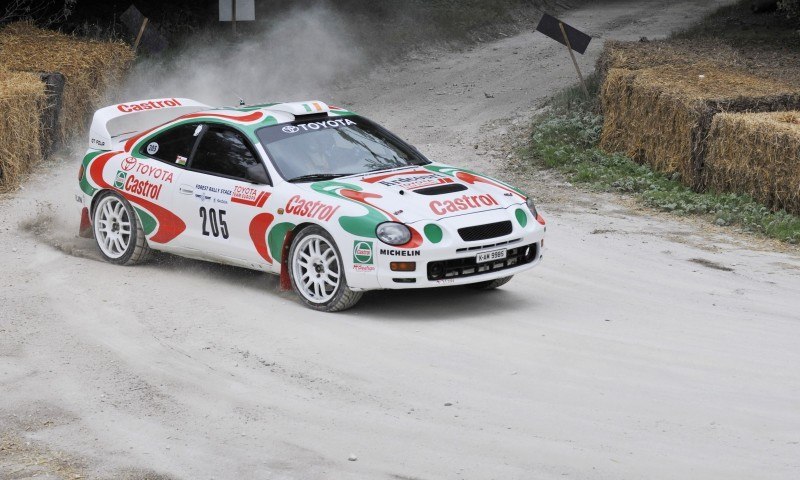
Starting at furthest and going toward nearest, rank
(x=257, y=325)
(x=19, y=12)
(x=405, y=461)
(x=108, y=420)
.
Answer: (x=19, y=12) → (x=257, y=325) → (x=108, y=420) → (x=405, y=461)

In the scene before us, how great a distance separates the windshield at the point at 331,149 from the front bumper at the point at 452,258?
→ 1.21 m

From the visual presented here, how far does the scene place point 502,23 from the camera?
27.2 meters

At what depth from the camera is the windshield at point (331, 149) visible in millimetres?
9648

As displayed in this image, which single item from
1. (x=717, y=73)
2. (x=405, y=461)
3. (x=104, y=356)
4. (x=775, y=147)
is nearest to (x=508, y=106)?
(x=717, y=73)

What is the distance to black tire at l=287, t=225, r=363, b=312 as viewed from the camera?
29.4ft

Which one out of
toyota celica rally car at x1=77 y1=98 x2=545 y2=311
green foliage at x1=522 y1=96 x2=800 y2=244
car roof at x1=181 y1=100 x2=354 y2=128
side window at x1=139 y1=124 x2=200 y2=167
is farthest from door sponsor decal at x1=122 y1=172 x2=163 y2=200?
green foliage at x1=522 y1=96 x2=800 y2=244

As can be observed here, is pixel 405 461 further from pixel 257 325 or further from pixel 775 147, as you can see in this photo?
pixel 775 147

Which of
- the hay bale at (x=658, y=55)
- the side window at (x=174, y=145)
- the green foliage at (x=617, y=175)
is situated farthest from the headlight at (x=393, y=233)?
the hay bale at (x=658, y=55)

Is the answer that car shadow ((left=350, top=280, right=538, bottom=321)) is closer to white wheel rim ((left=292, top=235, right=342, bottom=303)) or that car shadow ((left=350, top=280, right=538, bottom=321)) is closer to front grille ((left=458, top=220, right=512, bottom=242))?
white wheel rim ((left=292, top=235, right=342, bottom=303))

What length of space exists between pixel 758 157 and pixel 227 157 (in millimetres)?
6148

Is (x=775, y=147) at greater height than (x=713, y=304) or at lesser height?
greater

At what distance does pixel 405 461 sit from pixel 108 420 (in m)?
1.89

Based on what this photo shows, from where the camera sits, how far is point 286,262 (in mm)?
9414

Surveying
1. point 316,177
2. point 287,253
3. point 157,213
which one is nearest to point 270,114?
point 316,177
